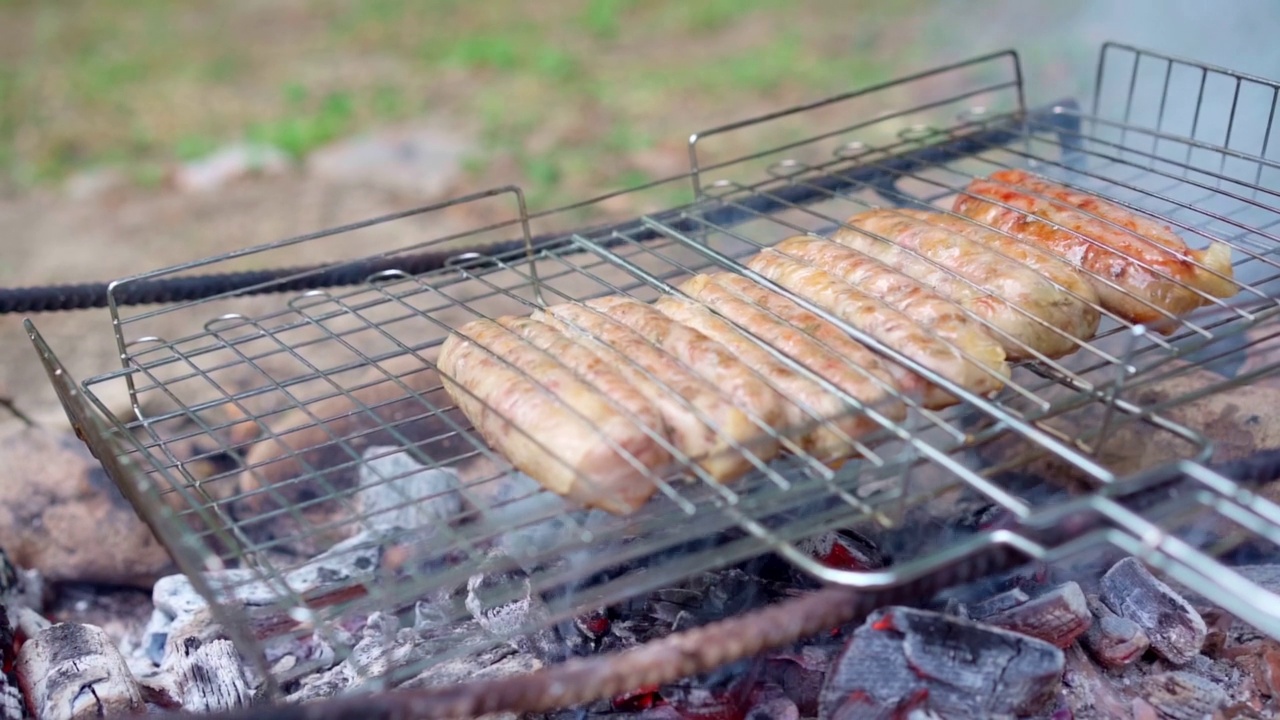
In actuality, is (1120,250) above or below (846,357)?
above

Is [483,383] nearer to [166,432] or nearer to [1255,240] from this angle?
[166,432]

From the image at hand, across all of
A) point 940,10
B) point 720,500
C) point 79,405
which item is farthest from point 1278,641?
point 940,10

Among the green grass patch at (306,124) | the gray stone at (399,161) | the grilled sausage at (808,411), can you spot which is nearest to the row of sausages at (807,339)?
the grilled sausage at (808,411)

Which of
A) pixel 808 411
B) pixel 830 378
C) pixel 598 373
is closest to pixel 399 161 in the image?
pixel 598 373

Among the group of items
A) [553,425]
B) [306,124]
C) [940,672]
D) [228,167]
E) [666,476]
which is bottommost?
[228,167]

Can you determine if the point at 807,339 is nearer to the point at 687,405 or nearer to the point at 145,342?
the point at 687,405
